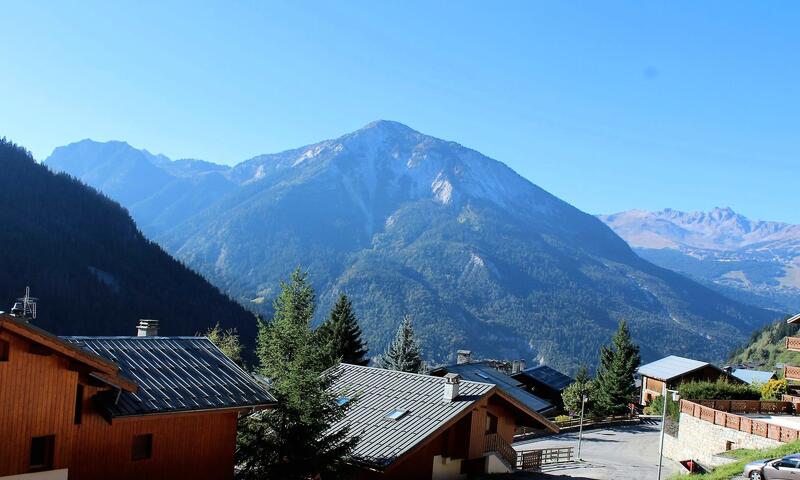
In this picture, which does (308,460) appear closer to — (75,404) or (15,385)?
(75,404)

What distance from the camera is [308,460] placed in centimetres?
2095

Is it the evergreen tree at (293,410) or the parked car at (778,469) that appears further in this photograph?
the evergreen tree at (293,410)

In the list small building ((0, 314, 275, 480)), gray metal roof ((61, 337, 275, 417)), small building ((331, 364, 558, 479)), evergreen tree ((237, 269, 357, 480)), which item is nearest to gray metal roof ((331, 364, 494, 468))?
small building ((331, 364, 558, 479))

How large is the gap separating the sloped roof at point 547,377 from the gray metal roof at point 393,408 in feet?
168

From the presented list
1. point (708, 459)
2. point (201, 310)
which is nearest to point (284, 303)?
point (708, 459)

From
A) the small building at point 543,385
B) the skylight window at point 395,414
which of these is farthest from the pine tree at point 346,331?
the skylight window at point 395,414

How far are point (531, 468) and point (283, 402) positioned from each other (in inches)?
761

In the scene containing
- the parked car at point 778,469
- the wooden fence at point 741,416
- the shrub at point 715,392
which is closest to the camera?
the parked car at point 778,469

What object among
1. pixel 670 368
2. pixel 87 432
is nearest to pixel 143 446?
pixel 87 432

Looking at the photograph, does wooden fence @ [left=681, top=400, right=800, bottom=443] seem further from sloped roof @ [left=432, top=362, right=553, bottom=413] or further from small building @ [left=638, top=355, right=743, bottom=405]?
small building @ [left=638, top=355, right=743, bottom=405]

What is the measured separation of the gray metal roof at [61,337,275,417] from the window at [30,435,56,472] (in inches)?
60.7

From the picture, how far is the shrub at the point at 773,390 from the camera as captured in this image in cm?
4958

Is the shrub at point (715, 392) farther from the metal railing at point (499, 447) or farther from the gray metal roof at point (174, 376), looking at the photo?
the gray metal roof at point (174, 376)

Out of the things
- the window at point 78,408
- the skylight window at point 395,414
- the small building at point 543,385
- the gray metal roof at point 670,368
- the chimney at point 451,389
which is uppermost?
the window at point 78,408
